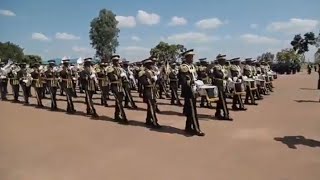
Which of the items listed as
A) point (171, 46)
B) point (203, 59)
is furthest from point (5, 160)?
point (171, 46)

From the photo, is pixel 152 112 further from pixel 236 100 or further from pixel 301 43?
pixel 301 43

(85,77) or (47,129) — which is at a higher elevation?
(85,77)

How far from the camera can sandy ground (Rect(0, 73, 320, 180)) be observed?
7.46m

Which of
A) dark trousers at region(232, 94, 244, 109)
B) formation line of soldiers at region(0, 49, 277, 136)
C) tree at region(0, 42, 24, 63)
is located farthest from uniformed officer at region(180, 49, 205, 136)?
tree at region(0, 42, 24, 63)

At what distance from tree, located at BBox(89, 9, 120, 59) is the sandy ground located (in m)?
53.3

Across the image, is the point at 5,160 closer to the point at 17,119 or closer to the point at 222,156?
the point at 222,156

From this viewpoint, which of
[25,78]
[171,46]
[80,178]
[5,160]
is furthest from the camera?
[171,46]

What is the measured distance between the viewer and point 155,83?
13211mm

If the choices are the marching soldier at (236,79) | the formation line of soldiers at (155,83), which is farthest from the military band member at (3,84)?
the marching soldier at (236,79)

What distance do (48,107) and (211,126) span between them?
324 inches

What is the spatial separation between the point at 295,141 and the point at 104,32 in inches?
2327

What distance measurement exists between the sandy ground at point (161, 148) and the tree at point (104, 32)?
5334 centimetres

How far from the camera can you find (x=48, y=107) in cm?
1738

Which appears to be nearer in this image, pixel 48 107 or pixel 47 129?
pixel 47 129
